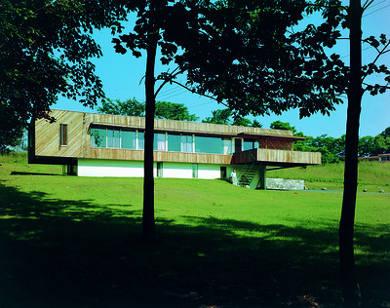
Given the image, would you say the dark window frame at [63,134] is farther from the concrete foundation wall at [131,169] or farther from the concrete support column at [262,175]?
the concrete support column at [262,175]

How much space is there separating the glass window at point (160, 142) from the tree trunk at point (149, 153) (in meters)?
30.5

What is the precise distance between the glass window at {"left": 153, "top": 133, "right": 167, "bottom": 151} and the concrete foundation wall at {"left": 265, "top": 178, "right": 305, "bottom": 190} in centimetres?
1143

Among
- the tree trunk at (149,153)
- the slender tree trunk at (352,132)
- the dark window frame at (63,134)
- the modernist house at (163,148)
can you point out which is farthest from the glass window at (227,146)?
the slender tree trunk at (352,132)

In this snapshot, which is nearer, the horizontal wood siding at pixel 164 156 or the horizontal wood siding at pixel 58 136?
the horizontal wood siding at pixel 58 136

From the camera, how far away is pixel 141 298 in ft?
18.6

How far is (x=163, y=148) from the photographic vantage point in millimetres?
40656

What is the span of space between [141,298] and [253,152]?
32624mm

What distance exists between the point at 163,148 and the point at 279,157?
12004 millimetres

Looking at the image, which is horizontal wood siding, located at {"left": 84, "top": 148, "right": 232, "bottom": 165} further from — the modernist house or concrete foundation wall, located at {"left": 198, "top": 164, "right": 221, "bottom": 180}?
concrete foundation wall, located at {"left": 198, "top": 164, "right": 221, "bottom": 180}

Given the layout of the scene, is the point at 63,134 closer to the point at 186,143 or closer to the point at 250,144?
the point at 186,143

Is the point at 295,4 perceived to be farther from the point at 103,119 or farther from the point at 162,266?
the point at 103,119

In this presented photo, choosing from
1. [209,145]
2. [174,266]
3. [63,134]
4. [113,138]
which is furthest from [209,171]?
[174,266]

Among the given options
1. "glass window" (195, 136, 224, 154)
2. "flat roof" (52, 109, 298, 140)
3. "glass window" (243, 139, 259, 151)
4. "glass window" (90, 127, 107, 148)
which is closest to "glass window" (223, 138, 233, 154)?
"glass window" (195, 136, 224, 154)

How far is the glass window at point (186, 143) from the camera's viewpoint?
41625 millimetres
